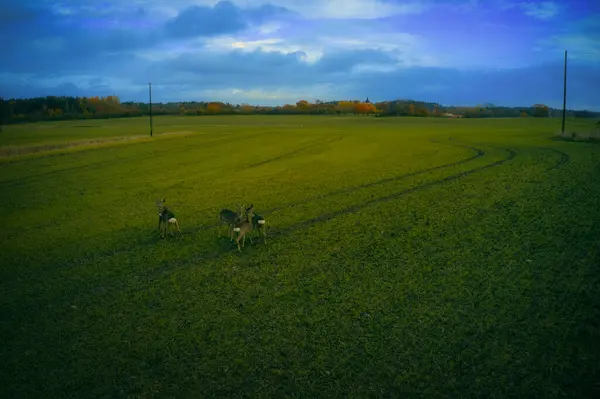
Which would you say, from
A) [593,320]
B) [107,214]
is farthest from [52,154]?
[593,320]

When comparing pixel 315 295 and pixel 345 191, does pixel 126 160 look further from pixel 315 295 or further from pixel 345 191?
pixel 315 295

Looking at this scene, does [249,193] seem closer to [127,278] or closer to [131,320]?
[127,278]

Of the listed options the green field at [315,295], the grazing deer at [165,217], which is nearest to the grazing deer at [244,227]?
the green field at [315,295]

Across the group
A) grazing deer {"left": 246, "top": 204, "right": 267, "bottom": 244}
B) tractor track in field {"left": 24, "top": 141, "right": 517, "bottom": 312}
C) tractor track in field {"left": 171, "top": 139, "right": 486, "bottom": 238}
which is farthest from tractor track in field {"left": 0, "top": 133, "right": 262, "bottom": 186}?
grazing deer {"left": 246, "top": 204, "right": 267, "bottom": 244}

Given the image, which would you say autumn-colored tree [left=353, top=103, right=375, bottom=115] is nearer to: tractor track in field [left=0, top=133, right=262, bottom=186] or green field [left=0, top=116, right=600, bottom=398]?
tractor track in field [left=0, top=133, right=262, bottom=186]

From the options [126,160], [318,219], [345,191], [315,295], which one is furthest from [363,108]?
[315,295]

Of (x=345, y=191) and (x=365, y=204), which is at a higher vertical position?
(x=345, y=191)

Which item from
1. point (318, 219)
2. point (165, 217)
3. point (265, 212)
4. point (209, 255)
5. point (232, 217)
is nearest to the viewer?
point (209, 255)

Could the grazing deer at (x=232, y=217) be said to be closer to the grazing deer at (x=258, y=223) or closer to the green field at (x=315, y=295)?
the grazing deer at (x=258, y=223)
